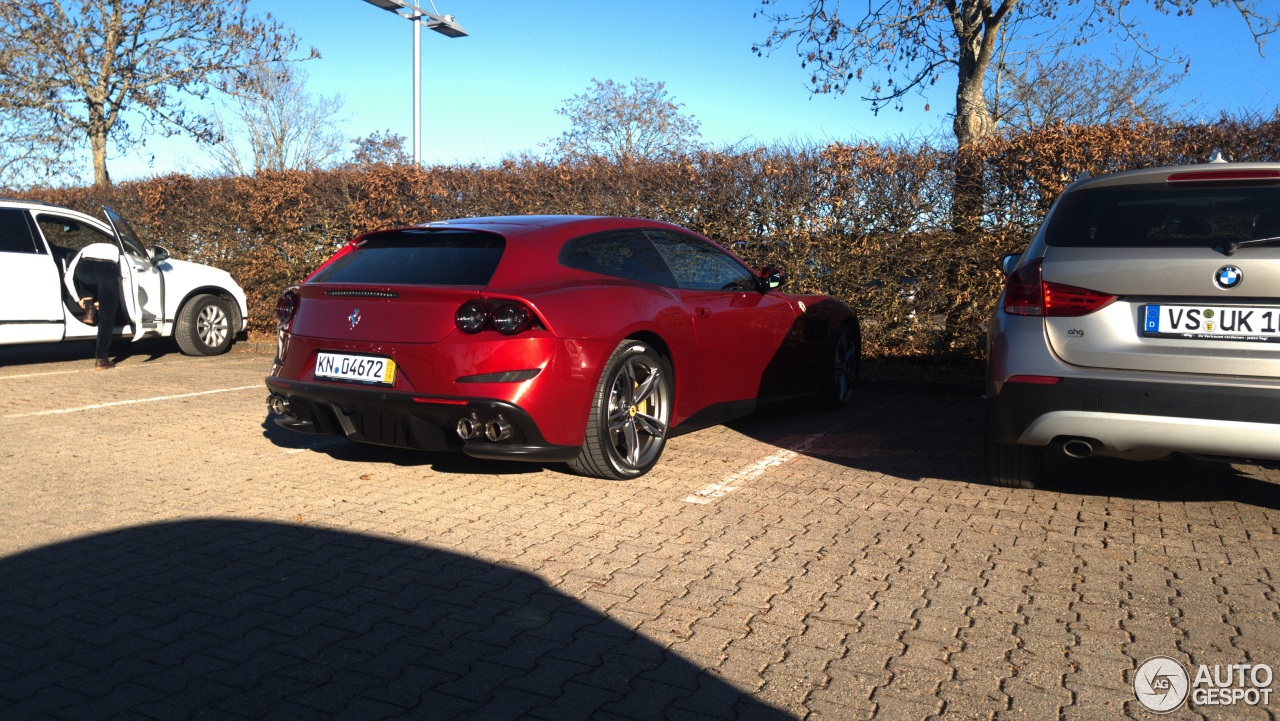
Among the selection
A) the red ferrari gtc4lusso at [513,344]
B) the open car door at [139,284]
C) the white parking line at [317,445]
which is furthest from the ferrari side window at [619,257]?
the open car door at [139,284]

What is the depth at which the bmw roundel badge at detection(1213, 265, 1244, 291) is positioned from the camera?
454 centimetres

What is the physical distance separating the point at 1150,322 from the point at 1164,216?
572 mm

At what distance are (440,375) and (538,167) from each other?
7.75 metres

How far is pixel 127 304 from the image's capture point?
37.1 ft

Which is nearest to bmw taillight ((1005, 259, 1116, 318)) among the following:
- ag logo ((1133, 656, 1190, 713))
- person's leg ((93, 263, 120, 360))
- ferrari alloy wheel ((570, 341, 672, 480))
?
ag logo ((1133, 656, 1190, 713))

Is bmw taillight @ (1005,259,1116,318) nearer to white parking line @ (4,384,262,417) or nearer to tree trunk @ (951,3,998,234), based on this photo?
tree trunk @ (951,3,998,234)

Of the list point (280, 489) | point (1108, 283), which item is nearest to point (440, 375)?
point (280, 489)

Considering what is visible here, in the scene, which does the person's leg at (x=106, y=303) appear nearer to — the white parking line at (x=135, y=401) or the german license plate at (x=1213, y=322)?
the white parking line at (x=135, y=401)

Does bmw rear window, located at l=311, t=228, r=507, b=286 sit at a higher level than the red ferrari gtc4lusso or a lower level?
higher

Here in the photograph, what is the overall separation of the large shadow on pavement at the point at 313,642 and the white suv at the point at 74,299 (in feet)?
23.6

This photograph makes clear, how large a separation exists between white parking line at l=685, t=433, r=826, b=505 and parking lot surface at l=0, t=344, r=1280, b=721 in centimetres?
3

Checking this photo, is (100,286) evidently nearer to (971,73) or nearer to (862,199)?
(862,199)

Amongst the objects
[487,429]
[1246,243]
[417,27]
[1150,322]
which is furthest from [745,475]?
[417,27]

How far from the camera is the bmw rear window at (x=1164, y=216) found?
4684 mm
